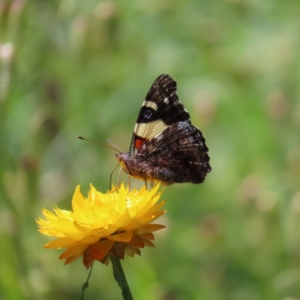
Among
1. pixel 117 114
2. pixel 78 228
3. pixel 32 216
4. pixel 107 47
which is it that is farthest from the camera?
pixel 117 114

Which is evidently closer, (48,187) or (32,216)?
(32,216)

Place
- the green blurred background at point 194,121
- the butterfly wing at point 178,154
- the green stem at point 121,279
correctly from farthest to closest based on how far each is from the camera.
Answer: the green blurred background at point 194,121 → the butterfly wing at point 178,154 → the green stem at point 121,279

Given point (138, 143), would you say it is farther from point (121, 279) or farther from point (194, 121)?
point (194, 121)

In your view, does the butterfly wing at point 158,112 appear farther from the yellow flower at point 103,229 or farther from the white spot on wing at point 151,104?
the yellow flower at point 103,229

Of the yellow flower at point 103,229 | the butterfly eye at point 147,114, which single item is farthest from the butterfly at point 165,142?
the yellow flower at point 103,229

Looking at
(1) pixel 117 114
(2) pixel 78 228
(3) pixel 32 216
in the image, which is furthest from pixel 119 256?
(1) pixel 117 114

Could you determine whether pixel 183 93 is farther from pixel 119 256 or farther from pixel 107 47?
pixel 119 256

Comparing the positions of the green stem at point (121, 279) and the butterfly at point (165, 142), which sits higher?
the butterfly at point (165, 142)

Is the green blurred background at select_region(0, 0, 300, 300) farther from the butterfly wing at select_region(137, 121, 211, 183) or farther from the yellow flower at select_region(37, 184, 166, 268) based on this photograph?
the yellow flower at select_region(37, 184, 166, 268)
